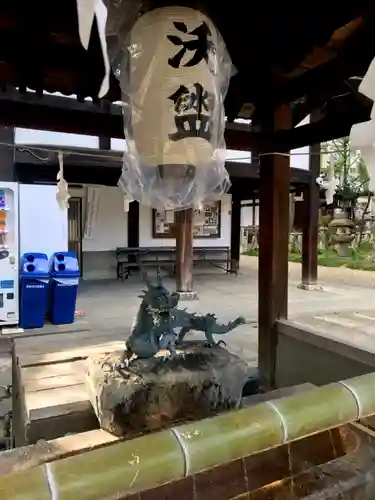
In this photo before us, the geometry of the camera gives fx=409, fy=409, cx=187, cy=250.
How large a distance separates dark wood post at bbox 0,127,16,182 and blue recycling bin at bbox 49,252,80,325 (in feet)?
4.39

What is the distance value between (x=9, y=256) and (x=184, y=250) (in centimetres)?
323

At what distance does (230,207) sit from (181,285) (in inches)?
187

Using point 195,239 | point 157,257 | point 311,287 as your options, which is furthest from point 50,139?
point 311,287

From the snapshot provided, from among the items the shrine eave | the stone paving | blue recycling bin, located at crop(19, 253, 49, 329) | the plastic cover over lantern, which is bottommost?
the stone paving

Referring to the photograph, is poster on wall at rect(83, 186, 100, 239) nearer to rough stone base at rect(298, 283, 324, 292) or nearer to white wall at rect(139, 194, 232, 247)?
white wall at rect(139, 194, 232, 247)

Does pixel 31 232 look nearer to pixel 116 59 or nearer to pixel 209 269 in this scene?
pixel 116 59

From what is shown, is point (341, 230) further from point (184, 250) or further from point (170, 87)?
point (170, 87)

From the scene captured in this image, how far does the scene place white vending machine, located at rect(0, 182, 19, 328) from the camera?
5438mm

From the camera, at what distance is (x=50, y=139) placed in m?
6.52

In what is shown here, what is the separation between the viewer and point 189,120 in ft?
5.71

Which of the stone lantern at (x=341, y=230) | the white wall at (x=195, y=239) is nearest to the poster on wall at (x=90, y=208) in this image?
the white wall at (x=195, y=239)

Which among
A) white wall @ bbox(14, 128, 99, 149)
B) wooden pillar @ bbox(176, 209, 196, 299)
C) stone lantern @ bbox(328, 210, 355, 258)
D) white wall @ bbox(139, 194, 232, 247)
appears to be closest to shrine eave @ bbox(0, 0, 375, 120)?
white wall @ bbox(14, 128, 99, 149)

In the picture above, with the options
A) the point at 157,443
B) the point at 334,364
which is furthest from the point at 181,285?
the point at 157,443

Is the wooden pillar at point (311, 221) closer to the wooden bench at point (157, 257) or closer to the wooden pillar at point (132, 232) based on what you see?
the wooden bench at point (157, 257)
